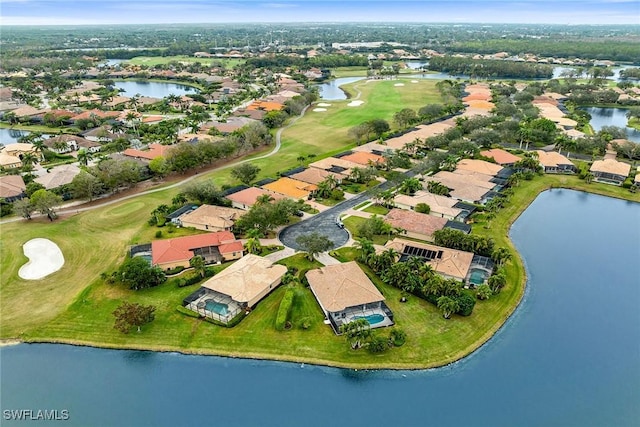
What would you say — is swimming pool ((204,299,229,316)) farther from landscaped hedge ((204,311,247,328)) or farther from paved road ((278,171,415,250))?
paved road ((278,171,415,250))

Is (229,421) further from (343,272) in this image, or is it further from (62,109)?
(62,109)

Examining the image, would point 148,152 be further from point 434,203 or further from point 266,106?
point 434,203

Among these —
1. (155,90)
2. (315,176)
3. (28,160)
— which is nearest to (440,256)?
(315,176)

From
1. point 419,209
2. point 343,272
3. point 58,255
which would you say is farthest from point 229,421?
point 419,209

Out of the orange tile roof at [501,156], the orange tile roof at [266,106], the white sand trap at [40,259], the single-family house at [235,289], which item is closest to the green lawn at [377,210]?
the single-family house at [235,289]

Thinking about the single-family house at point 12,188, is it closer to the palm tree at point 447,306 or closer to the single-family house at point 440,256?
the single-family house at point 440,256

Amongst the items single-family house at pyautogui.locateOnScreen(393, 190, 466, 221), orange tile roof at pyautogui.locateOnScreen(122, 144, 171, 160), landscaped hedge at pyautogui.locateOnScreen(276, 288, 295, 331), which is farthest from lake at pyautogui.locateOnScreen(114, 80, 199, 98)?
landscaped hedge at pyautogui.locateOnScreen(276, 288, 295, 331)
